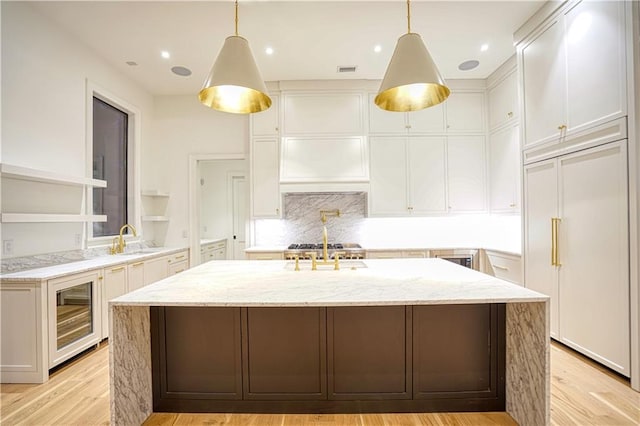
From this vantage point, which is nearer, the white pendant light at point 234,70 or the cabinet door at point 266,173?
the white pendant light at point 234,70

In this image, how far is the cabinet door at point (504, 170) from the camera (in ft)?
12.0

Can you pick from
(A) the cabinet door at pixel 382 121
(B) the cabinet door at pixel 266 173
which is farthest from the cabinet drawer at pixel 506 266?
(B) the cabinet door at pixel 266 173

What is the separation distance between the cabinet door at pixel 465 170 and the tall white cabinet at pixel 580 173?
110cm

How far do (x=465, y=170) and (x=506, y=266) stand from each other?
141 centimetres

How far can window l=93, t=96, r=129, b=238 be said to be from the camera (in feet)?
12.2

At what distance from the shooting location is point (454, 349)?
1.89 metres

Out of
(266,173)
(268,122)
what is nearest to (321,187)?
(266,173)

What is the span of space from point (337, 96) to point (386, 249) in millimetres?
2153

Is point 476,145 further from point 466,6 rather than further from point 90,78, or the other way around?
point 90,78

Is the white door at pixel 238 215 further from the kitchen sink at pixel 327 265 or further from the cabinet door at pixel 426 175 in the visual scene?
the kitchen sink at pixel 327 265

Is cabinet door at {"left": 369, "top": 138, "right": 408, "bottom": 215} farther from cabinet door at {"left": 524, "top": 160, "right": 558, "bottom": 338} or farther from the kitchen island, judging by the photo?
the kitchen island

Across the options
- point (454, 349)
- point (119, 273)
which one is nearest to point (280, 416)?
point (454, 349)

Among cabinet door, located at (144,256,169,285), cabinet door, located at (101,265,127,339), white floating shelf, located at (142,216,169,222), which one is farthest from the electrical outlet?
white floating shelf, located at (142,216,169,222)

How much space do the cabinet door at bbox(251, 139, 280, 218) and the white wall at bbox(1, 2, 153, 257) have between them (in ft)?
6.19
